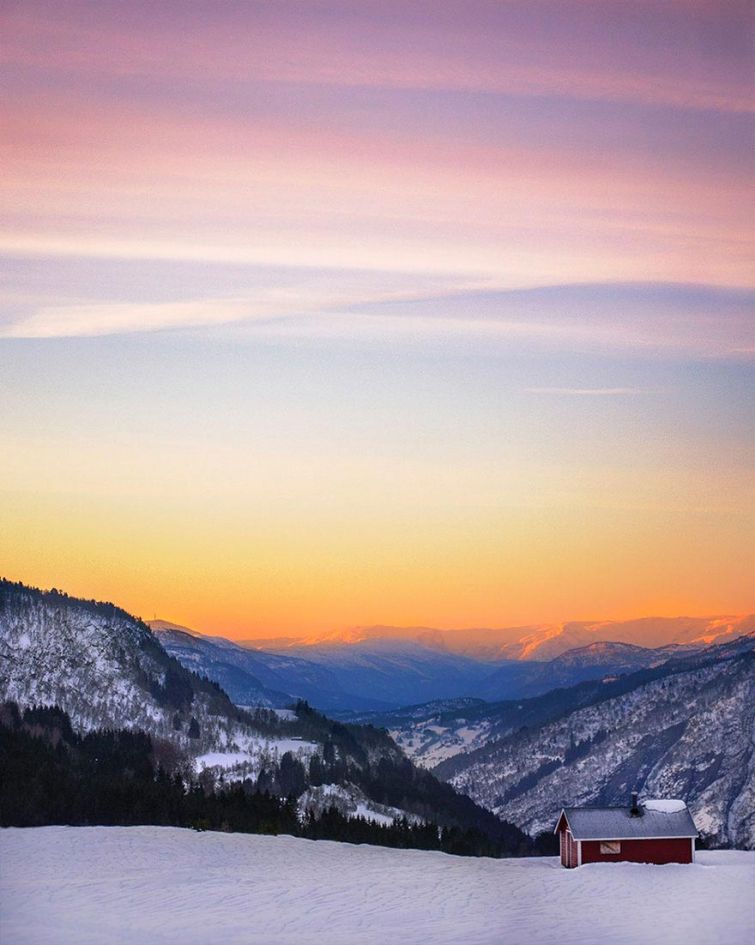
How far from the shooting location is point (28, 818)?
106 metres

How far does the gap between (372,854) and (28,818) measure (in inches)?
1800

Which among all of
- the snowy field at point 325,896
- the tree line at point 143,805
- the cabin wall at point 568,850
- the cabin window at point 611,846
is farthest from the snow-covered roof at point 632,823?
the tree line at point 143,805

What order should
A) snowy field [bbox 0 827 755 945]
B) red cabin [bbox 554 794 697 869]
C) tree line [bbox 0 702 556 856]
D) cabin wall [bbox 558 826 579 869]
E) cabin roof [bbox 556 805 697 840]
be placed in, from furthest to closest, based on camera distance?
tree line [bbox 0 702 556 856], cabin wall [bbox 558 826 579 869], cabin roof [bbox 556 805 697 840], red cabin [bbox 554 794 697 869], snowy field [bbox 0 827 755 945]

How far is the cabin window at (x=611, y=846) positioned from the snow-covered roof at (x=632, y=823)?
25 centimetres

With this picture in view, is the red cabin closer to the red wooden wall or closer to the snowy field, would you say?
the red wooden wall

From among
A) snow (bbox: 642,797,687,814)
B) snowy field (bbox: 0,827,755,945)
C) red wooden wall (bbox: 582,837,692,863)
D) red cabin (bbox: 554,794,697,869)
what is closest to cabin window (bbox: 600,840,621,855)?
red cabin (bbox: 554,794,697,869)

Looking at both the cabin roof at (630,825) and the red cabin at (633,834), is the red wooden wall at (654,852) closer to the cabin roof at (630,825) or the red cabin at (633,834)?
the red cabin at (633,834)

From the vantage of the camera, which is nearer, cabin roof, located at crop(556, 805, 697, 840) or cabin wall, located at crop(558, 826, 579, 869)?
cabin roof, located at crop(556, 805, 697, 840)

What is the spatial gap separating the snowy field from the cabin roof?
2.33 metres

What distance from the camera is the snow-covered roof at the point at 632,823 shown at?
222 feet

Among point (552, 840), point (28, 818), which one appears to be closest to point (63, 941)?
point (28, 818)

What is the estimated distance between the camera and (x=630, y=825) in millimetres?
68062

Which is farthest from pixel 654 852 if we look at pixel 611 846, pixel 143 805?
pixel 143 805

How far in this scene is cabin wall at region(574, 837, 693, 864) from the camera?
67062 mm
